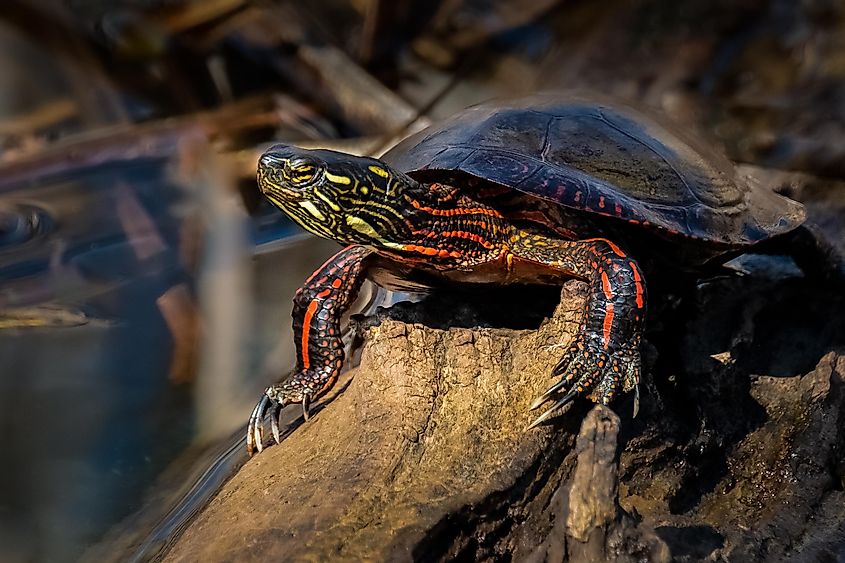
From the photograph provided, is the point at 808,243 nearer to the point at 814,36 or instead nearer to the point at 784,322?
the point at 784,322

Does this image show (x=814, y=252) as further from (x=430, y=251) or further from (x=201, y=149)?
(x=201, y=149)

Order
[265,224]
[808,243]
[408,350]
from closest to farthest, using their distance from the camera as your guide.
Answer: [408,350], [808,243], [265,224]

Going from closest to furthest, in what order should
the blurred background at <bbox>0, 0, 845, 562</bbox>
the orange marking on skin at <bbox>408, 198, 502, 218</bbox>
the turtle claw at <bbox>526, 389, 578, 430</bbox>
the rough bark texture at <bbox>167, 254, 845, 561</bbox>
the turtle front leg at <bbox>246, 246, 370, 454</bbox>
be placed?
the rough bark texture at <bbox>167, 254, 845, 561</bbox> < the turtle claw at <bbox>526, 389, 578, 430</bbox> < the orange marking on skin at <bbox>408, 198, 502, 218</bbox> < the turtle front leg at <bbox>246, 246, 370, 454</bbox> < the blurred background at <bbox>0, 0, 845, 562</bbox>

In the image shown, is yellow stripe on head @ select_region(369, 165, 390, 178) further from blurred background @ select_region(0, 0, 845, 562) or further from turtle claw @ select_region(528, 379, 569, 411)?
blurred background @ select_region(0, 0, 845, 562)

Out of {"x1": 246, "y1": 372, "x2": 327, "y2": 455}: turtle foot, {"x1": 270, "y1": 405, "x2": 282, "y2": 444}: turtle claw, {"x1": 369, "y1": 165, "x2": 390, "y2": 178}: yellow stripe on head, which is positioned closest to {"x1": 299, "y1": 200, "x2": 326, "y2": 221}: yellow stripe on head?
A: {"x1": 369, "y1": 165, "x2": 390, "y2": 178}: yellow stripe on head

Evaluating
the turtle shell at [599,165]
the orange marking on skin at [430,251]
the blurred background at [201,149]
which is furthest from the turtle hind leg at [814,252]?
the orange marking on skin at [430,251]

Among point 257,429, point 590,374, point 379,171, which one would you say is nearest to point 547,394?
point 590,374

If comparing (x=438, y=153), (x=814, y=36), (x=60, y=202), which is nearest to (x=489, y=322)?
(x=438, y=153)

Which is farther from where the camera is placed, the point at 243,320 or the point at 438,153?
→ the point at 243,320
